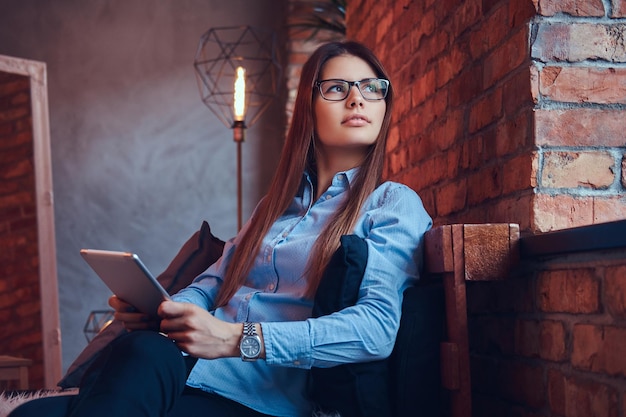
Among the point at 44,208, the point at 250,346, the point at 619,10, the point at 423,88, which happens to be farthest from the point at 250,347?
the point at 44,208

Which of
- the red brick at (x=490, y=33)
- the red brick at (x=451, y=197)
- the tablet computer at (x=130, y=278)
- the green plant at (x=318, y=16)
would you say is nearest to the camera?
the tablet computer at (x=130, y=278)

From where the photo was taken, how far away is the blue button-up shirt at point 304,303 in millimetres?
1594

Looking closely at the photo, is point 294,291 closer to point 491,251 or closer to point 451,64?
point 491,251

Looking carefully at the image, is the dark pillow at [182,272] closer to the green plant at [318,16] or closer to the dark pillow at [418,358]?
the dark pillow at [418,358]

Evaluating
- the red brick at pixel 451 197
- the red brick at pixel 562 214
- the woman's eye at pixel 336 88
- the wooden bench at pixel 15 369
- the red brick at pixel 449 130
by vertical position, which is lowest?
the wooden bench at pixel 15 369

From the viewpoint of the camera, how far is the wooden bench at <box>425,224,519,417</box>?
1613mm

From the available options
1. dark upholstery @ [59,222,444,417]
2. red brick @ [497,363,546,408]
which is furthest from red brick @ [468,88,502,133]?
red brick @ [497,363,546,408]

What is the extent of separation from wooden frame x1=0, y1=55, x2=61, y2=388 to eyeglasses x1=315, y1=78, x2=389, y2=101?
9.44ft

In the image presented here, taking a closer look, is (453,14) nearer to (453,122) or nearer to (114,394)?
(453,122)

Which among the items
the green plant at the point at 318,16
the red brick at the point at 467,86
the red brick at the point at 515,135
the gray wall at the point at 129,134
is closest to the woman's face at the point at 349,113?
the red brick at the point at 467,86

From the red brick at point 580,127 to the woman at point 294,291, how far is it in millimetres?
353

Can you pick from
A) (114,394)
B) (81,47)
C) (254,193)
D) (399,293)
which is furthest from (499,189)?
(81,47)

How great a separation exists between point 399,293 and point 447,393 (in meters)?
0.24

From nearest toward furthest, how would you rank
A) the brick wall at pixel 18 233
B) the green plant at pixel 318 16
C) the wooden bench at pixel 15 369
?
the wooden bench at pixel 15 369
the brick wall at pixel 18 233
the green plant at pixel 318 16
